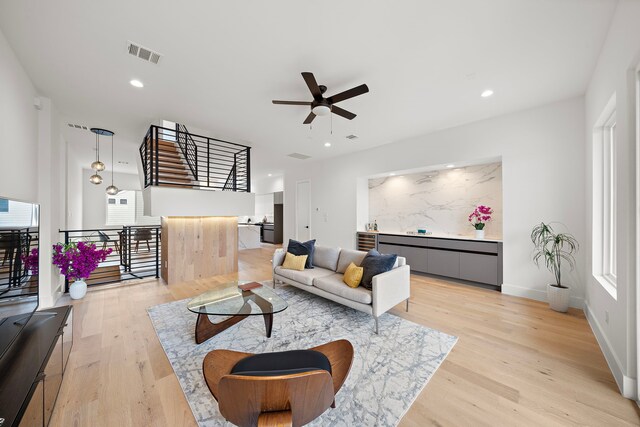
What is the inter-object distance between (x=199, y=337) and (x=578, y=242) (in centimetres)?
508

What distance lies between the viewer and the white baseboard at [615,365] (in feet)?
5.83

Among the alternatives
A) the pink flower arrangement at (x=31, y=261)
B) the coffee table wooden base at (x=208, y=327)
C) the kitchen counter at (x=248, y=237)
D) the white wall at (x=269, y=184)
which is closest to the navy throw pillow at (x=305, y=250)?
the coffee table wooden base at (x=208, y=327)

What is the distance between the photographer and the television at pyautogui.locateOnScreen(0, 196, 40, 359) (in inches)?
61.4

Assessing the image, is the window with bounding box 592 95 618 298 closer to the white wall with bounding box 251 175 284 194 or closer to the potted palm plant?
the potted palm plant

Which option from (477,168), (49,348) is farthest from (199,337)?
(477,168)

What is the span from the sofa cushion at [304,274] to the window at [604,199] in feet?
10.7

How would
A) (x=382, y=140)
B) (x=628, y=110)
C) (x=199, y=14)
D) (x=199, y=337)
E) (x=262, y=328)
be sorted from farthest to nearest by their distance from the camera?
(x=382, y=140)
(x=262, y=328)
(x=199, y=337)
(x=199, y=14)
(x=628, y=110)

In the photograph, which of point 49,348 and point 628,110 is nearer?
point 49,348

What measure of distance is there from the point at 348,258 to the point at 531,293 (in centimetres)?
291

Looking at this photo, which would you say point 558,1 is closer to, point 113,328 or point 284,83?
point 284,83

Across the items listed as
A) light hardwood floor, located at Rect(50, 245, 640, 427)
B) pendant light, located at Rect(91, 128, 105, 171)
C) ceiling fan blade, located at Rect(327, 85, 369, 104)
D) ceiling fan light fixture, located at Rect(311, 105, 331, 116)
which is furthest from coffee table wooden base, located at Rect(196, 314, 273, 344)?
pendant light, located at Rect(91, 128, 105, 171)

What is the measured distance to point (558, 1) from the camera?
192cm

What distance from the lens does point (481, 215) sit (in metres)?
4.56

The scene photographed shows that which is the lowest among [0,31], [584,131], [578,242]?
[578,242]
